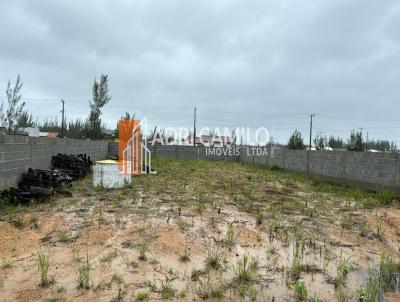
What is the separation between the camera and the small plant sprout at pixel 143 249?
11.1 ft

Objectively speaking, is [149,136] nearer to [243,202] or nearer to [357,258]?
[243,202]

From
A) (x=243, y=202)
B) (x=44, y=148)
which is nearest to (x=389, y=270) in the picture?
(x=243, y=202)

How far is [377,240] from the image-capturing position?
14.4 feet

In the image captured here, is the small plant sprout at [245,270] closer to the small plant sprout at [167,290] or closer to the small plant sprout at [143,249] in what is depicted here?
the small plant sprout at [167,290]

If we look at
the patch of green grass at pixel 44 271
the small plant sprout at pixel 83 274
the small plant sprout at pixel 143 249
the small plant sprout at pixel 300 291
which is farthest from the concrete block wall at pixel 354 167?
the patch of green grass at pixel 44 271

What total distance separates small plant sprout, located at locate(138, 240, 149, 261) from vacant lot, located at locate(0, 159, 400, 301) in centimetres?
1

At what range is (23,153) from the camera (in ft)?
23.1

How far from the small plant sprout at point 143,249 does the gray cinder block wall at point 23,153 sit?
3.76 meters

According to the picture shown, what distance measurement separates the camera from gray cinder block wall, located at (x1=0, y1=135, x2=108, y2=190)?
240 inches

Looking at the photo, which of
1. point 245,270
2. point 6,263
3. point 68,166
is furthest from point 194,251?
point 68,166

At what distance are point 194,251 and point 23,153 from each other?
5.26 m

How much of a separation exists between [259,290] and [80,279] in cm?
158

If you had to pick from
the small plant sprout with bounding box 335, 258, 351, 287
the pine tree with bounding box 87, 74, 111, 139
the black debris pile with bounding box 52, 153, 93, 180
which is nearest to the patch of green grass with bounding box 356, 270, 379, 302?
the small plant sprout with bounding box 335, 258, 351, 287

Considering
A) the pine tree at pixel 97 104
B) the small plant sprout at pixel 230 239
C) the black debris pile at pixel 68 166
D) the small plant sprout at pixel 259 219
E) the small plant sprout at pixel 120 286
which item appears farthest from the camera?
the pine tree at pixel 97 104
